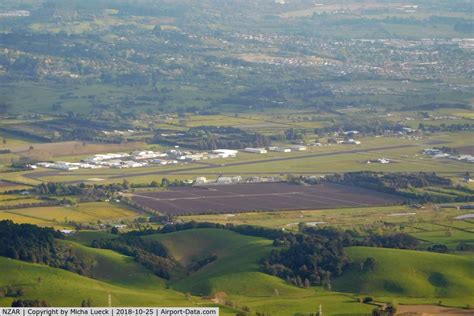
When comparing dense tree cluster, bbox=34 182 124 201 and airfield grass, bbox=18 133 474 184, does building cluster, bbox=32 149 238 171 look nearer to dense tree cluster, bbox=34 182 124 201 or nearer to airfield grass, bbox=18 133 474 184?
airfield grass, bbox=18 133 474 184

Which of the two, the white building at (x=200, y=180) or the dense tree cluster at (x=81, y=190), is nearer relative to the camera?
the dense tree cluster at (x=81, y=190)

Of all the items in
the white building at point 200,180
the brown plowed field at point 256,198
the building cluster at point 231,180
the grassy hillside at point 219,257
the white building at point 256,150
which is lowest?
the white building at point 256,150

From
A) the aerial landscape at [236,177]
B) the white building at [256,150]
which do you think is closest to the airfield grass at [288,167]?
A: the aerial landscape at [236,177]

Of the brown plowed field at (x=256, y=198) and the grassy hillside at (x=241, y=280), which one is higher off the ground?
the grassy hillside at (x=241, y=280)

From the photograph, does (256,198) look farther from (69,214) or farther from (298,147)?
(298,147)

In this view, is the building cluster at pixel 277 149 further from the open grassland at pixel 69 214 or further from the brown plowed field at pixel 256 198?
the open grassland at pixel 69 214

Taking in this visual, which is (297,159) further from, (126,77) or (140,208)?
(126,77)
